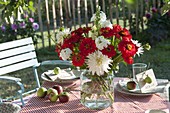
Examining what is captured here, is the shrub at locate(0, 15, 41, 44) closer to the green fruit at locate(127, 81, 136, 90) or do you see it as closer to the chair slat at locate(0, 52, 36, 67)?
the chair slat at locate(0, 52, 36, 67)

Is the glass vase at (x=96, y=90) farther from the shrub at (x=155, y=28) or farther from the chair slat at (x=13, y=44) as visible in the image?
the shrub at (x=155, y=28)

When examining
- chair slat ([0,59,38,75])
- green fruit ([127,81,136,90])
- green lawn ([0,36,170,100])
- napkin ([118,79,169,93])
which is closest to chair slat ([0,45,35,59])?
chair slat ([0,59,38,75])

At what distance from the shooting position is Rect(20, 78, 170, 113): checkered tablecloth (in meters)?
1.78

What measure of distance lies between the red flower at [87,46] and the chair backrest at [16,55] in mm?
1490

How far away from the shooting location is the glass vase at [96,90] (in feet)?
5.72

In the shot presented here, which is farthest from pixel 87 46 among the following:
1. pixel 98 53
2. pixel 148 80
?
pixel 148 80

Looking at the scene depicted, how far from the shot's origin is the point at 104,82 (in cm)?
175

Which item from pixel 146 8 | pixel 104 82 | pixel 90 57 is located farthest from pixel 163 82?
pixel 146 8

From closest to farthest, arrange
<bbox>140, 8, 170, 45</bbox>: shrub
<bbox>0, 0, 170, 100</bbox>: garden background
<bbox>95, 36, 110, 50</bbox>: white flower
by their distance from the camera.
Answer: <bbox>95, 36, 110, 50</bbox>: white flower → <bbox>0, 0, 170, 100</bbox>: garden background → <bbox>140, 8, 170, 45</bbox>: shrub

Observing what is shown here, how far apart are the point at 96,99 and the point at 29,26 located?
4504mm

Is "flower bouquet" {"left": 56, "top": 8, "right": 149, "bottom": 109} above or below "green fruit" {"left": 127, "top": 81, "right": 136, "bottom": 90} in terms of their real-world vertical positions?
above

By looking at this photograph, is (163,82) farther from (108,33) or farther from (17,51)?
(17,51)

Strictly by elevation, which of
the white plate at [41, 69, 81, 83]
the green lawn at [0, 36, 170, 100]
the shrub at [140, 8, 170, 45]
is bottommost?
the green lawn at [0, 36, 170, 100]

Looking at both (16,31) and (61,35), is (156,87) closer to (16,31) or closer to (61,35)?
(61,35)
